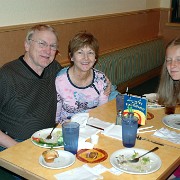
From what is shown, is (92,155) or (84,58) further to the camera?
(84,58)

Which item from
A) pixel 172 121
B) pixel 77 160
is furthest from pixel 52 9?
pixel 77 160

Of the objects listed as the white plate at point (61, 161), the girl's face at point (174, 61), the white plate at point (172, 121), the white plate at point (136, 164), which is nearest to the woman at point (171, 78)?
the girl's face at point (174, 61)

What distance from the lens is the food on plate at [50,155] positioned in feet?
5.10

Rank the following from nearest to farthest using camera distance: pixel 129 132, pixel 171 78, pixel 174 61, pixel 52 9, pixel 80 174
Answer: pixel 80 174, pixel 129 132, pixel 174 61, pixel 171 78, pixel 52 9

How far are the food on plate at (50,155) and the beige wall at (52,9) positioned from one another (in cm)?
167

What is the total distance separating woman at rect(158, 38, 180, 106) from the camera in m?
2.29

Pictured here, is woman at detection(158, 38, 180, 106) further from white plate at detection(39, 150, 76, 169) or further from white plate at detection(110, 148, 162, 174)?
white plate at detection(39, 150, 76, 169)

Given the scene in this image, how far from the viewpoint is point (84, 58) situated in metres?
2.44

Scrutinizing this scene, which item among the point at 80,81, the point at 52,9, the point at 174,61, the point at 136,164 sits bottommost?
the point at 136,164

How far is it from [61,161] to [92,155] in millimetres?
166

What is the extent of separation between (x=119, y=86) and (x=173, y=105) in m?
2.09

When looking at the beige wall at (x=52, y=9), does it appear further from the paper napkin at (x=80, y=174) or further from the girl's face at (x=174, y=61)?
the paper napkin at (x=80, y=174)

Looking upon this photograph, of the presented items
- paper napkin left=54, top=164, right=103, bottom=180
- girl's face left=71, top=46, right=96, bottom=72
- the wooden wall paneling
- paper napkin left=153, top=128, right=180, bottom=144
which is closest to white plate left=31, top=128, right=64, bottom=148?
paper napkin left=54, top=164, right=103, bottom=180

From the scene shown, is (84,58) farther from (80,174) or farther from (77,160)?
(80,174)
